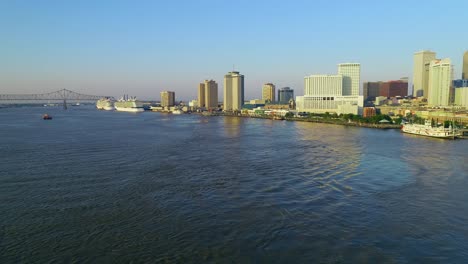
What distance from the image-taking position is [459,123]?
17.4 meters

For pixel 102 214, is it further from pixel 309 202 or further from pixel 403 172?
pixel 403 172

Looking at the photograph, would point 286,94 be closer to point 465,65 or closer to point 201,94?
point 201,94

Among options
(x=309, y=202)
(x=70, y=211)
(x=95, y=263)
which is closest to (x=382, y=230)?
(x=309, y=202)

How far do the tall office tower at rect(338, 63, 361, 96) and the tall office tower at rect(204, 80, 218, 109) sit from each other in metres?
18.6

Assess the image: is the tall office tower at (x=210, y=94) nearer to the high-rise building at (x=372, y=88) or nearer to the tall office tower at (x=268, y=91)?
the tall office tower at (x=268, y=91)

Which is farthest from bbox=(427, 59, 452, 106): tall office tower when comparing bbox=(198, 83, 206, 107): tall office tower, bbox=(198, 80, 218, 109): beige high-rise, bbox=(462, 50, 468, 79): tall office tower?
bbox=(198, 83, 206, 107): tall office tower

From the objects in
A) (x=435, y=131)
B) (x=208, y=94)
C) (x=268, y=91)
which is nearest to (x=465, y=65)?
(x=268, y=91)

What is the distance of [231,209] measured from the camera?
14.7 feet

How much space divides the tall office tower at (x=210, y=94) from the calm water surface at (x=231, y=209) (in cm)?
4179

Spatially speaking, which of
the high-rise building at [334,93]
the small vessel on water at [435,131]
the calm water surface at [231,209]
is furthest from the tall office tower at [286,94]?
the calm water surface at [231,209]

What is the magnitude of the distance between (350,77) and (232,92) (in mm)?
14148

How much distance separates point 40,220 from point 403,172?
20.0 feet

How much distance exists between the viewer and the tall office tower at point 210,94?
49.4 m

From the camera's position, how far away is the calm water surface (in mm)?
3318
